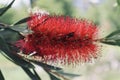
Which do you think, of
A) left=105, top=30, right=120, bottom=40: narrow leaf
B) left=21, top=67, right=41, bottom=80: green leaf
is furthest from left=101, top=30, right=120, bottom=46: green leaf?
left=21, top=67, right=41, bottom=80: green leaf

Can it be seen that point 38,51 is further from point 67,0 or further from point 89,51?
point 67,0

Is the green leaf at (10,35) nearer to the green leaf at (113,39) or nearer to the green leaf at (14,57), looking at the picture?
the green leaf at (14,57)

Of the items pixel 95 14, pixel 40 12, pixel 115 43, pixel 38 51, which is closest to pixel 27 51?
pixel 38 51

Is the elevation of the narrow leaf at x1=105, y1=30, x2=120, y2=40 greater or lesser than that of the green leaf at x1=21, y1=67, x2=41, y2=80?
greater

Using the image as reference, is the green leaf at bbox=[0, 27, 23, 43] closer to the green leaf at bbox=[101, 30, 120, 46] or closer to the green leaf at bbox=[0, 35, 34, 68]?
the green leaf at bbox=[0, 35, 34, 68]

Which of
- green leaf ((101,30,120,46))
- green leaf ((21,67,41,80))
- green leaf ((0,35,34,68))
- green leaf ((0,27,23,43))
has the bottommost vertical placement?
green leaf ((21,67,41,80))

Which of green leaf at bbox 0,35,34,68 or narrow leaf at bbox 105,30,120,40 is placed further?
narrow leaf at bbox 105,30,120,40

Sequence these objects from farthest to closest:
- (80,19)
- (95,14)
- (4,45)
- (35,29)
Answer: (95,14)
(80,19)
(35,29)
(4,45)

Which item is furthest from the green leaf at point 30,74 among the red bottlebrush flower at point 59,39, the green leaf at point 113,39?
the green leaf at point 113,39

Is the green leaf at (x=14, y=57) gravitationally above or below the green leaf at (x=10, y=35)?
below
